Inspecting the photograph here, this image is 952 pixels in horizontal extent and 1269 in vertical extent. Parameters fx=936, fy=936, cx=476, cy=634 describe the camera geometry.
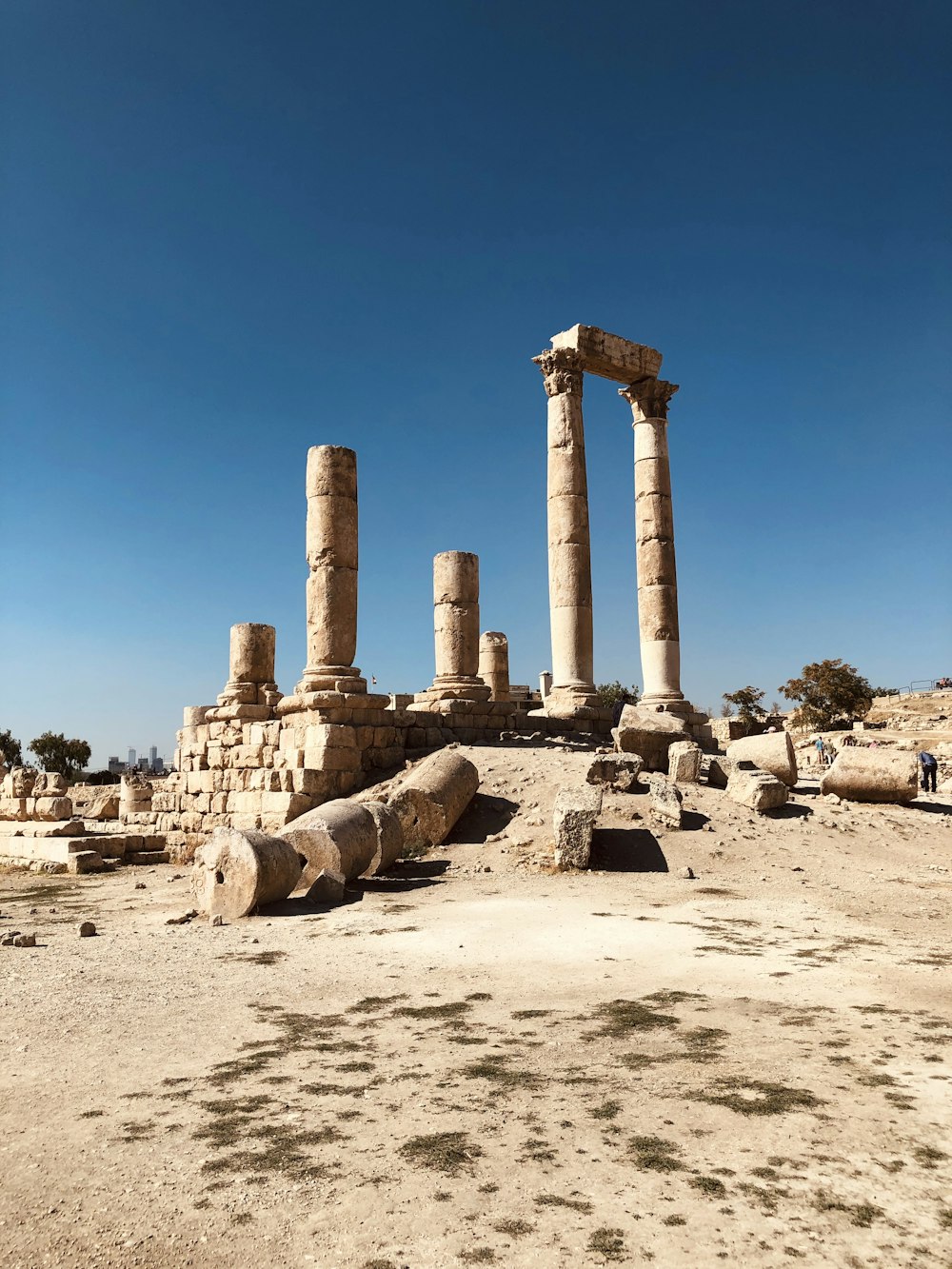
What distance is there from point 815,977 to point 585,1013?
69.4 inches

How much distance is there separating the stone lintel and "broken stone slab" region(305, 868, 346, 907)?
14891mm

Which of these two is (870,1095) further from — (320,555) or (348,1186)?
(320,555)

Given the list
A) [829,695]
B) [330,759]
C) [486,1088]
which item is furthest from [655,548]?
[829,695]

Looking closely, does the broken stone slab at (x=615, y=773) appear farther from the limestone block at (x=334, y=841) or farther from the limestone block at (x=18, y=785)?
the limestone block at (x=18, y=785)

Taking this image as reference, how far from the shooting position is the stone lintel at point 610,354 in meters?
21.5

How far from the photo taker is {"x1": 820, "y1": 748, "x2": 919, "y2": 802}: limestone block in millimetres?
14461

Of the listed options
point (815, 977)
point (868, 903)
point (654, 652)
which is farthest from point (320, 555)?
point (815, 977)

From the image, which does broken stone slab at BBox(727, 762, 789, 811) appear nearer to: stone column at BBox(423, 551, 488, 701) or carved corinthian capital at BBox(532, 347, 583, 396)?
stone column at BBox(423, 551, 488, 701)

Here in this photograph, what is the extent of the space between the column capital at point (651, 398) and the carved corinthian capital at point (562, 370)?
168cm

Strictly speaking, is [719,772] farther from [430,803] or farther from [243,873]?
[243,873]

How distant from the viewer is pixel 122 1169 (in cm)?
362

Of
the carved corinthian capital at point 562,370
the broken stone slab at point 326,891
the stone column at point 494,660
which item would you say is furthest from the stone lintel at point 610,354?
the broken stone slab at point 326,891

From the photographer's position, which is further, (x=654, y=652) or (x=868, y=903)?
(x=654, y=652)

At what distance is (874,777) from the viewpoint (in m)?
14.6
